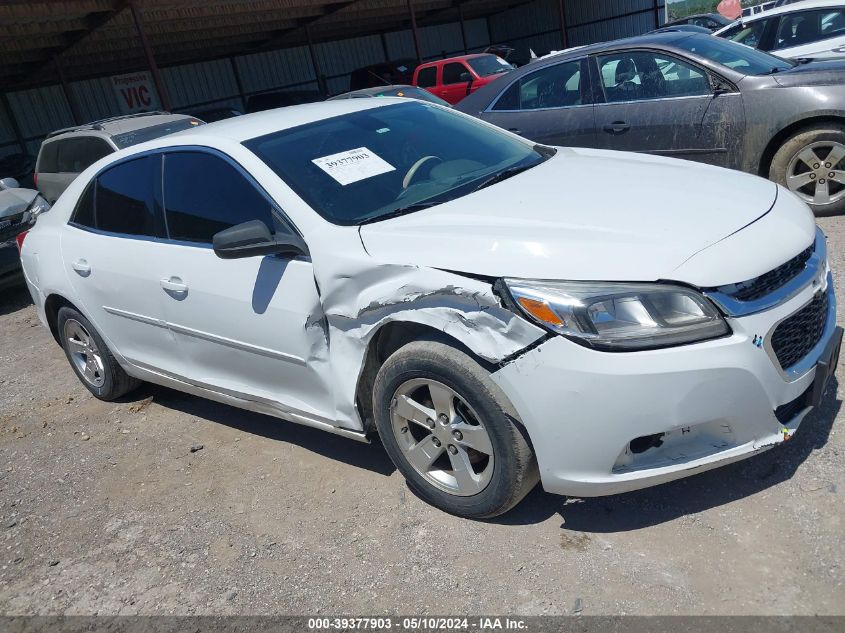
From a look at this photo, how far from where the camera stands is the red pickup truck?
16.6m

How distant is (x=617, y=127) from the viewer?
6.13 metres

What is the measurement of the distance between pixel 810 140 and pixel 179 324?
4.65 m

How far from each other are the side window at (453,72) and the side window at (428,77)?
451mm

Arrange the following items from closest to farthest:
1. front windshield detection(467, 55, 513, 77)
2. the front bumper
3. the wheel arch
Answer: the front bumper < the wheel arch < front windshield detection(467, 55, 513, 77)

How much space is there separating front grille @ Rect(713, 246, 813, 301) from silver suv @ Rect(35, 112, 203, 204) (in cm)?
800

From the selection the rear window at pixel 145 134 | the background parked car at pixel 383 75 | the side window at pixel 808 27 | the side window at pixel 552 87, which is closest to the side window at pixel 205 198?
the side window at pixel 552 87

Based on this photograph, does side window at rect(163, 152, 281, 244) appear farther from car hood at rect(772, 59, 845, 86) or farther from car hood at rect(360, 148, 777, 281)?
car hood at rect(772, 59, 845, 86)

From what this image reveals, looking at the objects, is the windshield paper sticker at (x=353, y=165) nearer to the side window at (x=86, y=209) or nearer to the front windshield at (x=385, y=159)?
the front windshield at (x=385, y=159)

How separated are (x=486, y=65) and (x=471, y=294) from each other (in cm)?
1568

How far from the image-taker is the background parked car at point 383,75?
69.0ft

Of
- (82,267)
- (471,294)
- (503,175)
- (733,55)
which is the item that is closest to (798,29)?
(733,55)

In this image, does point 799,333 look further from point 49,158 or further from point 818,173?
point 49,158

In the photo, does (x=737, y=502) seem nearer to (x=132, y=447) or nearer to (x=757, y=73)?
(x=132, y=447)

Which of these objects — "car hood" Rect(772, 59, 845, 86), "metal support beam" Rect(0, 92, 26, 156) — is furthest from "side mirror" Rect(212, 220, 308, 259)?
"metal support beam" Rect(0, 92, 26, 156)
